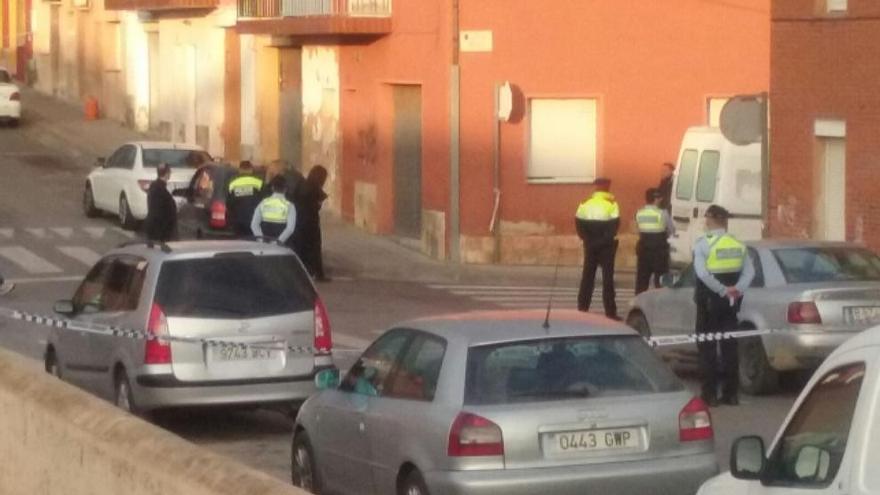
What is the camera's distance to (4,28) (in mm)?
68250

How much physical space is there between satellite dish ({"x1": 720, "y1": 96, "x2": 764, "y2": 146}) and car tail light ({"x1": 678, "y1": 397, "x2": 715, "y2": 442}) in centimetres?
1238

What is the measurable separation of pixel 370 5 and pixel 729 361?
58.0ft

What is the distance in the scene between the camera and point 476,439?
9594 millimetres

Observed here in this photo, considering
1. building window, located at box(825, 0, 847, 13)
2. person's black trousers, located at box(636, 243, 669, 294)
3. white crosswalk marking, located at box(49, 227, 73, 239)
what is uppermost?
building window, located at box(825, 0, 847, 13)

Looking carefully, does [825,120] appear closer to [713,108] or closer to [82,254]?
[713,108]

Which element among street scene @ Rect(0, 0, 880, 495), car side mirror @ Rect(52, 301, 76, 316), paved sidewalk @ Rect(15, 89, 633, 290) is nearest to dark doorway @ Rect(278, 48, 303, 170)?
street scene @ Rect(0, 0, 880, 495)

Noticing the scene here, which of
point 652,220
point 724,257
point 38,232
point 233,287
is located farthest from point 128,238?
point 233,287

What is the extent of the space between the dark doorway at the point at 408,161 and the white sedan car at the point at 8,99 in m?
20.0

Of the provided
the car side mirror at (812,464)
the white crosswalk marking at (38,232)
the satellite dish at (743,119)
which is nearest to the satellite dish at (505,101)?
the satellite dish at (743,119)

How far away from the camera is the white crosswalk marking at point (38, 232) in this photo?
105 ft

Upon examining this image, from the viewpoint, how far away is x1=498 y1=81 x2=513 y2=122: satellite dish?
29.6 meters

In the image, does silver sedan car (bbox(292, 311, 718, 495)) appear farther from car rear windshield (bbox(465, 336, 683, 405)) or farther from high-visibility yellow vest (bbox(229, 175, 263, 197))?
high-visibility yellow vest (bbox(229, 175, 263, 197))

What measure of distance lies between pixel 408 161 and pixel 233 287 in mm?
17874

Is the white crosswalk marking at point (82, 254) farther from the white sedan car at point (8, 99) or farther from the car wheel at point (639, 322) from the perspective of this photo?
the white sedan car at point (8, 99)
